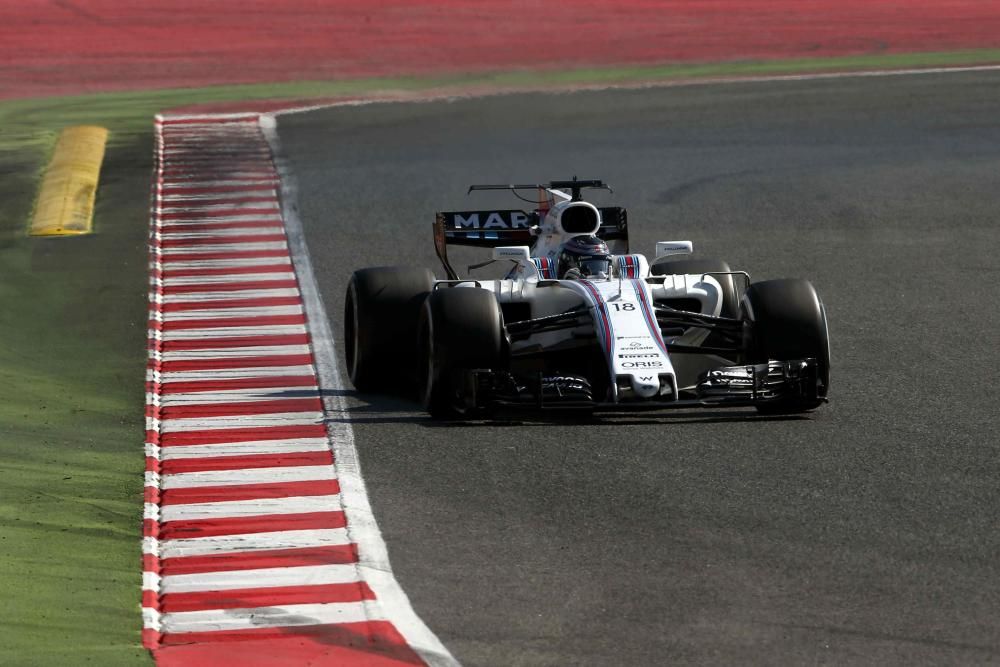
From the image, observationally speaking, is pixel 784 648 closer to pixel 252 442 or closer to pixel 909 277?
pixel 252 442

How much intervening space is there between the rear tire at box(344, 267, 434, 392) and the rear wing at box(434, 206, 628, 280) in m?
1.58

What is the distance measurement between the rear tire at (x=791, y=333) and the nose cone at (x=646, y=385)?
94 cm

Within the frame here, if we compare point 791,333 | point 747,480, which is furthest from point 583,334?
point 747,480

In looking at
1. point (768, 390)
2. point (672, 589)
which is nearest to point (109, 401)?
point (768, 390)

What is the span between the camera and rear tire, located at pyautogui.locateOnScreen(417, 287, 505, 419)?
1232cm

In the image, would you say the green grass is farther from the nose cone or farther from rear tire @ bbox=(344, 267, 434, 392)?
the nose cone

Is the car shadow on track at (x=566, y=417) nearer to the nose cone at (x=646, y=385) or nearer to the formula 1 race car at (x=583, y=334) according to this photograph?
the formula 1 race car at (x=583, y=334)

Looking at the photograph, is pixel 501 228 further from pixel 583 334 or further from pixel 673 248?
pixel 583 334

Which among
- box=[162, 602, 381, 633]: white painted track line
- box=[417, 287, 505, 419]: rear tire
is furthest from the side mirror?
box=[162, 602, 381, 633]: white painted track line

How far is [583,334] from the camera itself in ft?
42.0

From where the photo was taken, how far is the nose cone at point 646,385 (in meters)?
11.8

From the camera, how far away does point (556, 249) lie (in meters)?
14.1

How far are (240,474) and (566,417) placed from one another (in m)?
2.37

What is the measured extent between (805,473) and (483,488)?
1.96 metres
